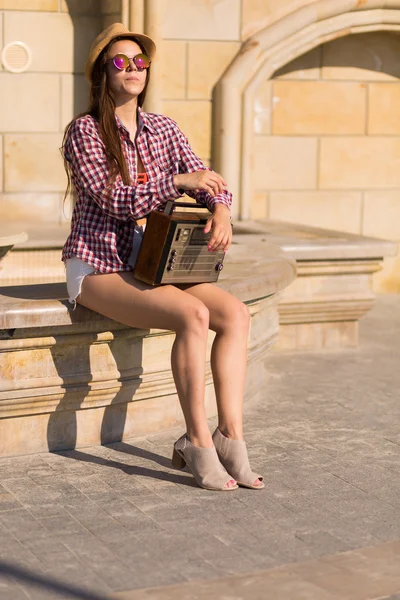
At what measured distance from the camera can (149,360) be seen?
4.76 meters

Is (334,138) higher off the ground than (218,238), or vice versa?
(334,138)

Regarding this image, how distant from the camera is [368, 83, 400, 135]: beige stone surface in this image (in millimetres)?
8877

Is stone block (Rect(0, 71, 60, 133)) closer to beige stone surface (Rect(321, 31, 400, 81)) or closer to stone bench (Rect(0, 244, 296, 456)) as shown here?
beige stone surface (Rect(321, 31, 400, 81))

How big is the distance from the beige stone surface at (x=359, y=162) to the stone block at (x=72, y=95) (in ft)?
6.31

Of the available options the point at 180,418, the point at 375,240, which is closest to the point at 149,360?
the point at 180,418

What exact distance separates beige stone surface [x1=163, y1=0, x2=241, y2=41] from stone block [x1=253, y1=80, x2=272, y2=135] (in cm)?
54

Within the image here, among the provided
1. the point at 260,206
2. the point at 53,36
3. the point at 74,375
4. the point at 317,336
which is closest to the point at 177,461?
the point at 74,375

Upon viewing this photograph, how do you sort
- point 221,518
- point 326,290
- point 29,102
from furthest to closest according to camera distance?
point 29,102, point 326,290, point 221,518

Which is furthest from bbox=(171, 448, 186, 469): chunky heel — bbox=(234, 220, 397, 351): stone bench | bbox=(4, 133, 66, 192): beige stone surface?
bbox=(4, 133, 66, 192): beige stone surface

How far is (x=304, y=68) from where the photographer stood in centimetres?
864

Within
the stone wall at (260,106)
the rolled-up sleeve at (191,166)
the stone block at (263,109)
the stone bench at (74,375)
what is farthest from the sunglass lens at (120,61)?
the stone block at (263,109)

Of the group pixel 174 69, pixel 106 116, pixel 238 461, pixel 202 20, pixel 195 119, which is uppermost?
pixel 202 20

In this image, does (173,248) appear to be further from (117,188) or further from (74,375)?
(74,375)

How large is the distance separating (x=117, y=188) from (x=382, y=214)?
521cm
